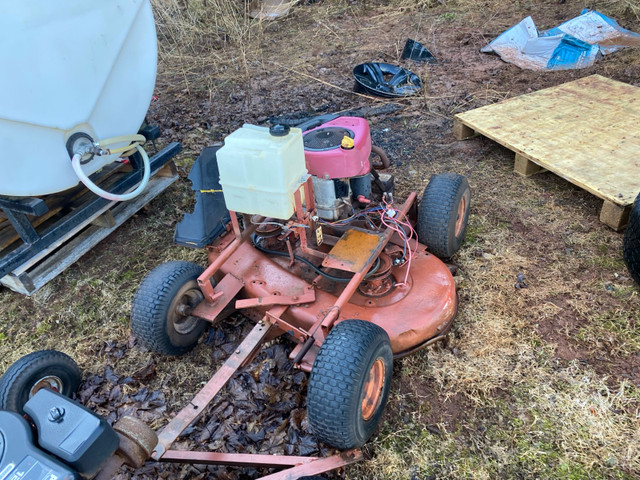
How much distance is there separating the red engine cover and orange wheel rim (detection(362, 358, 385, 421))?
3.39ft

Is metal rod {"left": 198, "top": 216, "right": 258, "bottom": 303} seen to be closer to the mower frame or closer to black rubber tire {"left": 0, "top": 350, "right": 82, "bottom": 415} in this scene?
the mower frame

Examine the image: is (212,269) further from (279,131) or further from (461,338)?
(461,338)

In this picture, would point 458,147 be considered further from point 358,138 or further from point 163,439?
point 163,439

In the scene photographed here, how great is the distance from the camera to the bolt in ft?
4.44

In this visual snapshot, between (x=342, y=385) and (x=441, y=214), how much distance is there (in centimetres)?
141

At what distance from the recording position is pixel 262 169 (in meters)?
2.33

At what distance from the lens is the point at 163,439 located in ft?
6.54

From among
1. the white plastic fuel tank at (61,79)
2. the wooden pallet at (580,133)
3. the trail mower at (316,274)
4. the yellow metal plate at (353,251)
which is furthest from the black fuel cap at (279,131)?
the wooden pallet at (580,133)

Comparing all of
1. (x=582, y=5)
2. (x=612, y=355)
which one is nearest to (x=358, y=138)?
(x=612, y=355)

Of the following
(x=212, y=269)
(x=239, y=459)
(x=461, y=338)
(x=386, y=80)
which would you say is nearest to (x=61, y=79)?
(x=212, y=269)

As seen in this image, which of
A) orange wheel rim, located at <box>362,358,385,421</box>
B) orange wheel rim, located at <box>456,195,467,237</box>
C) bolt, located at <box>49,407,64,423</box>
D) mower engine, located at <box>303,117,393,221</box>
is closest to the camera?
bolt, located at <box>49,407,64,423</box>

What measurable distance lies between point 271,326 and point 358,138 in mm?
1124

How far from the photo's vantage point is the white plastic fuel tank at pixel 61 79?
262cm

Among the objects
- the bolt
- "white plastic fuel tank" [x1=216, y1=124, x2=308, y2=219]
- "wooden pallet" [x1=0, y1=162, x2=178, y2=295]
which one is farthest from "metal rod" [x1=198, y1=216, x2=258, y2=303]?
"wooden pallet" [x1=0, y1=162, x2=178, y2=295]
